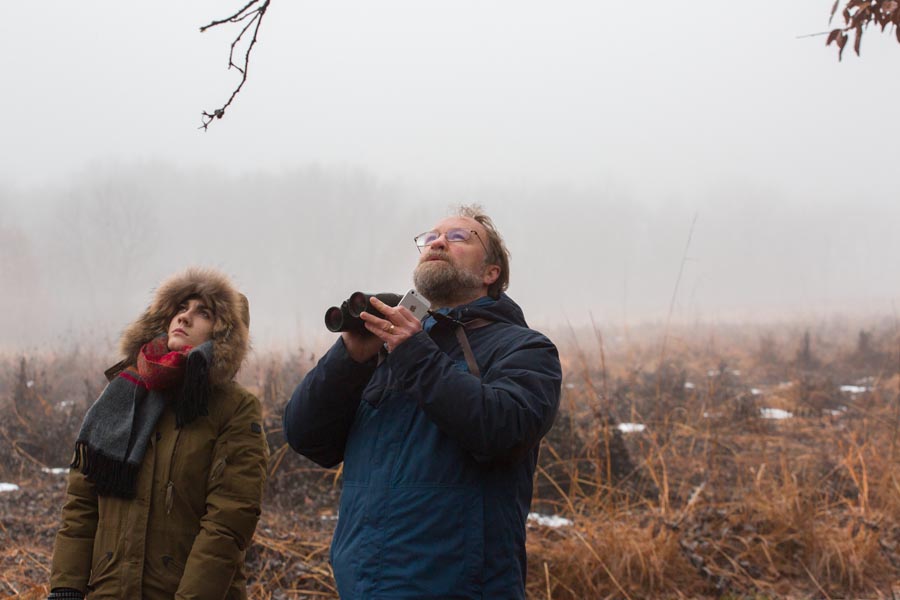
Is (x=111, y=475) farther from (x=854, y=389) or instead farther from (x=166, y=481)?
(x=854, y=389)

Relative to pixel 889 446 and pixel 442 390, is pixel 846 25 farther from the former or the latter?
pixel 889 446

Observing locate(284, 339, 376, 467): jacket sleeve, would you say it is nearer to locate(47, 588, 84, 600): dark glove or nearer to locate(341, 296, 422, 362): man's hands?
locate(341, 296, 422, 362): man's hands

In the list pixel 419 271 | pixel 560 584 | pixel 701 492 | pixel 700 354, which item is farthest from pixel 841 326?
pixel 419 271

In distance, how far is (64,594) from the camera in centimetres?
223

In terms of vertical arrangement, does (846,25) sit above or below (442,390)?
above

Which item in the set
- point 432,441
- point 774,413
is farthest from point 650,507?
point 774,413

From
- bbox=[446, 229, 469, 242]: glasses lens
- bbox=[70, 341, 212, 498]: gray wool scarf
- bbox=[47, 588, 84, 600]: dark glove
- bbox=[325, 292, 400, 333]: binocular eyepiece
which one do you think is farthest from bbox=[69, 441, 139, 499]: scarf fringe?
bbox=[446, 229, 469, 242]: glasses lens

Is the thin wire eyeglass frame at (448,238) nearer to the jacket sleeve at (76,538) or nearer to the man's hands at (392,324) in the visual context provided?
the man's hands at (392,324)

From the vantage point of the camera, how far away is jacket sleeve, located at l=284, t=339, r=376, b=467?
2.11 metres

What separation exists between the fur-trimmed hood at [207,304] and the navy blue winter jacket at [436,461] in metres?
0.54

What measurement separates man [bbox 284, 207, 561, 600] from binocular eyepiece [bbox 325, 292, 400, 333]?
0.05m

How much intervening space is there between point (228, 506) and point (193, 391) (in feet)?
1.23

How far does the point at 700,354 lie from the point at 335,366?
1278 centimetres

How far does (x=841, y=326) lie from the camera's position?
749 inches
